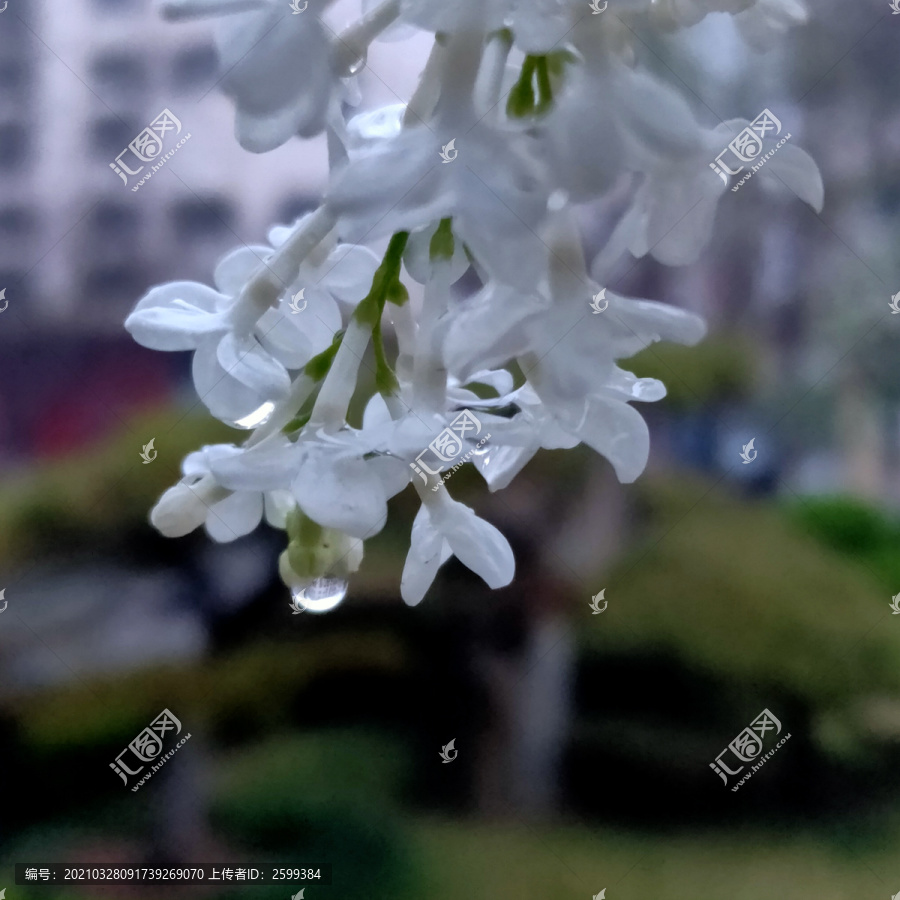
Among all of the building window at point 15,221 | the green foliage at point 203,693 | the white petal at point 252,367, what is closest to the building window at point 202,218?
the building window at point 15,221

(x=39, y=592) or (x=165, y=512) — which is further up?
(x=165, y=512)

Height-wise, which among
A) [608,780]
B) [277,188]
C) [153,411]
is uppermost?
[277,188]

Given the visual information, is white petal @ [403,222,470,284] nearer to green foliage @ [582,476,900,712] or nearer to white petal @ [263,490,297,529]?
white petal @ [263,490,297,529]

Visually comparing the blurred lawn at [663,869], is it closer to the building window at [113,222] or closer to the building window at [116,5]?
the building window at [113,222]

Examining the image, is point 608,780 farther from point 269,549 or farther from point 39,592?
point 39,592

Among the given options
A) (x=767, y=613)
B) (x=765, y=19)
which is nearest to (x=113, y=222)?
(x=765, y=19)

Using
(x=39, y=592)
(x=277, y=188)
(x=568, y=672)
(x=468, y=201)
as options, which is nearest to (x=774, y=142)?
(x=468, y=201)

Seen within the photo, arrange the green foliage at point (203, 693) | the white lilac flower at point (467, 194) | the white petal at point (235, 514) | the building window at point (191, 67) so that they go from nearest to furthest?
Answer: the white lilac flower at point (467, 194) → the white petal at point (235, 514) → the building window at point (191, 67) → the green foliage at point (203, 693)
